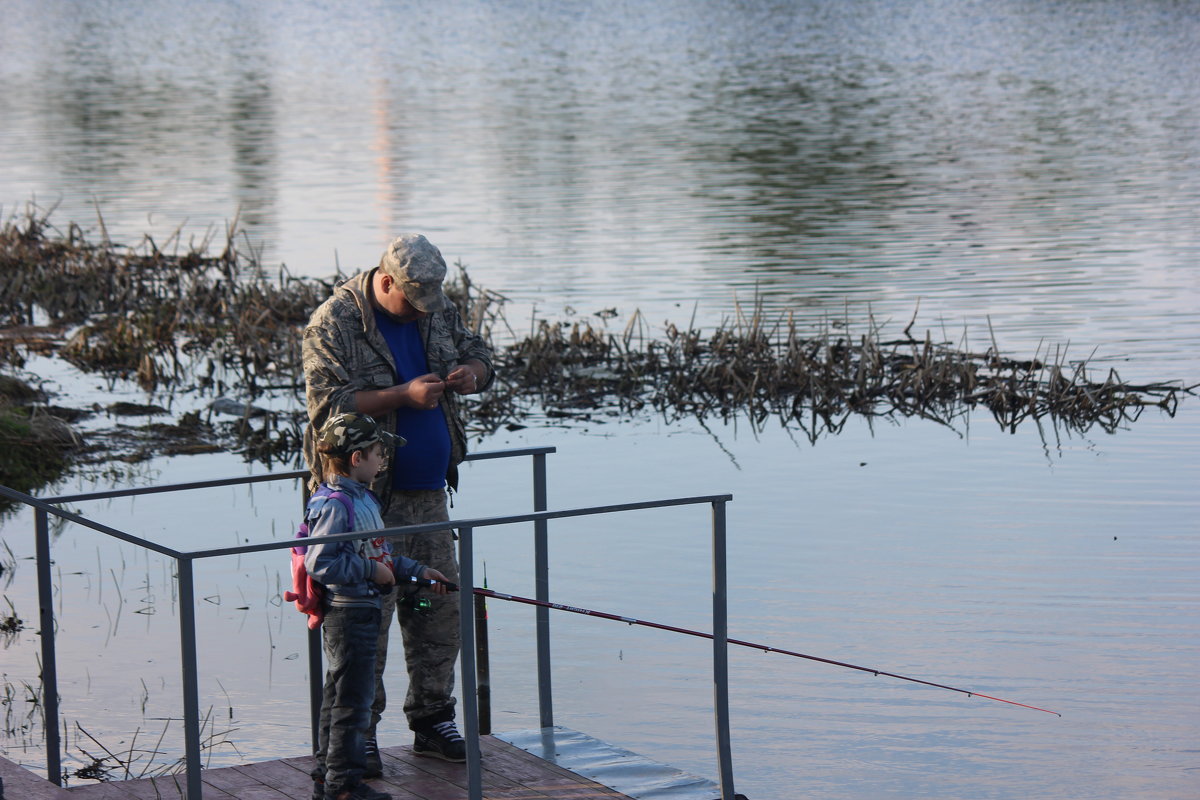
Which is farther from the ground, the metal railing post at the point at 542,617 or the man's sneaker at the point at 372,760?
the metal railing post at the point at 542,617

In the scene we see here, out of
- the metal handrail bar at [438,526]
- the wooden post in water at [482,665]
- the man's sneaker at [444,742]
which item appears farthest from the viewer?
the wooden post in water at [482,665]

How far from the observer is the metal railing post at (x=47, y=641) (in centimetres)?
595

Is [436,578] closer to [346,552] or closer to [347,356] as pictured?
[346,552]

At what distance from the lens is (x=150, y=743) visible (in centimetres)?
769

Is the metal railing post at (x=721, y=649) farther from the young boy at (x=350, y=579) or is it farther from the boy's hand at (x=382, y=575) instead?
the boy's hand at (x=382, y=575)

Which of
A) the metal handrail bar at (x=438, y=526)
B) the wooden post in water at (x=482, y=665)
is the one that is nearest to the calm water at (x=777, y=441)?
the wooden post in water at (x=482, y=665)

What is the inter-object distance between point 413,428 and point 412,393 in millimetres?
200

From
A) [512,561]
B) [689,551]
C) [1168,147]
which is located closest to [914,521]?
[689,551]

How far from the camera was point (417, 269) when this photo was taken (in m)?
5.57

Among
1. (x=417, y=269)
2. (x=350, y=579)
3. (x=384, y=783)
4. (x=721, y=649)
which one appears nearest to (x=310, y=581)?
(x=350, y=579)

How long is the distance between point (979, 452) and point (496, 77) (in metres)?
37.5

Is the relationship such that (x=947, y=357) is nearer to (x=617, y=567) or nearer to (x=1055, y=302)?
(x=1055, y=302)

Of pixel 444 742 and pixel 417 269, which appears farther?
pixel 444 742

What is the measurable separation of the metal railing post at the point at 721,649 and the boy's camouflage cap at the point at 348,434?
1074 mm
